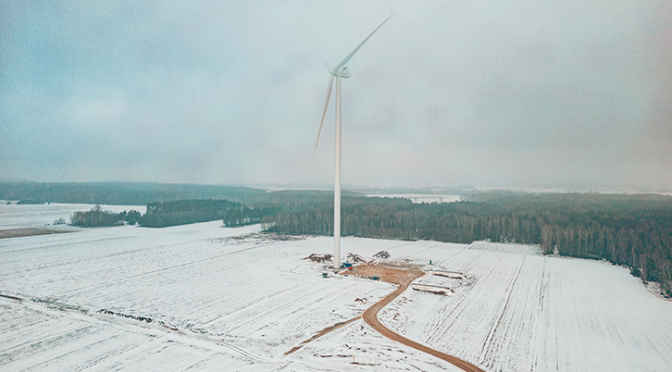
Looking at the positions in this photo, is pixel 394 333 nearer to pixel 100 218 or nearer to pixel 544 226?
pixel 544 226

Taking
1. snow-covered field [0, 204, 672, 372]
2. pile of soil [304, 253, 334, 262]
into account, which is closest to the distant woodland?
snow-covered field [0, 204, 672, 372]

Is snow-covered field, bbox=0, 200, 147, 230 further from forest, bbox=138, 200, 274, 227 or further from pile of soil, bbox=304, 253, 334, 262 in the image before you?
pile of soil, bbox=304, 253, 334, 262

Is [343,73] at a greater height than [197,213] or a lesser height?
greater

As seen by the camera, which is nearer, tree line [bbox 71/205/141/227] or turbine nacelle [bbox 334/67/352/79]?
turbine nacelle [bbox 334/67/352/79]

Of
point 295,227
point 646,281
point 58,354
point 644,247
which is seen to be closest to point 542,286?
point 646,281

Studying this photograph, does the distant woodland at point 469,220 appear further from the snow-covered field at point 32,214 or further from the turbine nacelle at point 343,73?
the turbine nacelle at point 343,73

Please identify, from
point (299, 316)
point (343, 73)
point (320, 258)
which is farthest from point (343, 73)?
point (299, 316)

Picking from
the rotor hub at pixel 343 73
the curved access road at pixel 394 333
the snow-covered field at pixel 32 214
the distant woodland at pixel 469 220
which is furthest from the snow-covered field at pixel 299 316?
the snow-covered field at pixel 32 214
